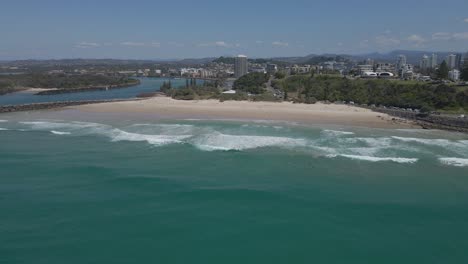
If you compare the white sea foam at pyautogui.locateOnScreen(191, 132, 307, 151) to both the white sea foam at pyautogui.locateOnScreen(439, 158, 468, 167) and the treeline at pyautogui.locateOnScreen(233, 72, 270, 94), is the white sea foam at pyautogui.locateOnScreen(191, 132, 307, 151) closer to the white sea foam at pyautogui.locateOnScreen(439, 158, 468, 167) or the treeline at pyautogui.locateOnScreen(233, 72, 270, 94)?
the white sea foam at pyautogui.locateOnScreen(439, 158, 468, 167)

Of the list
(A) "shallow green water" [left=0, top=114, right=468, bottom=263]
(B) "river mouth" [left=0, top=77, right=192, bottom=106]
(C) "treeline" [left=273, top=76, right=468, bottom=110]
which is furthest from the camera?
(B) "river mouth" [left=0, top=77, right=192, bottom=106]

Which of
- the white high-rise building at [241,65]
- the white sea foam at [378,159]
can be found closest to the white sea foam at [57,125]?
the white sea foam at [378,159]

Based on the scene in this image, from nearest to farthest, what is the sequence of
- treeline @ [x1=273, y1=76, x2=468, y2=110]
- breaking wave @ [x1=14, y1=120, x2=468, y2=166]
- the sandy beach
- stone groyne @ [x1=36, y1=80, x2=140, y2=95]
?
breaking wave @ [x1=14, y1=120, x2=468, y2=166], the sandy beach, treeline @ [x1=273, y1=76, x2=468, y2=110], stone groyne @ [x1=36, y1=80, x2=140, y2=95]

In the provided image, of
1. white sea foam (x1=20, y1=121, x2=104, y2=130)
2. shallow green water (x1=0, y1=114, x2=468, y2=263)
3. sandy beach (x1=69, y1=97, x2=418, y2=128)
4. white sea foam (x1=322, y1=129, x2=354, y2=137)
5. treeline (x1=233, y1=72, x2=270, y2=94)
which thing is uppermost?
treeline (x1=233, y1=72, x2=270, y2=94)

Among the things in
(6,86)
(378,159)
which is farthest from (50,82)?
(378,159)

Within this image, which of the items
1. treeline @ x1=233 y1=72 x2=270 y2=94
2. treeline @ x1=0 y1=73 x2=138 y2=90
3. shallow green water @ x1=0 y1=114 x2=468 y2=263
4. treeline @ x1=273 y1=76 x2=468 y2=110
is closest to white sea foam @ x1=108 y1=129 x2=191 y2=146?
shallow green water @ x1=0 y1=114 x2=468 y2=263

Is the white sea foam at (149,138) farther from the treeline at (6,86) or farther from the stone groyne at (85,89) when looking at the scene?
the treeline at (6,86)

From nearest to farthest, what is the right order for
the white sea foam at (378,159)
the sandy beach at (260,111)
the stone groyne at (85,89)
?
the white sea foam at (378,159) < the sandy beach at (260,111) < the stone groyne at (85,89)
